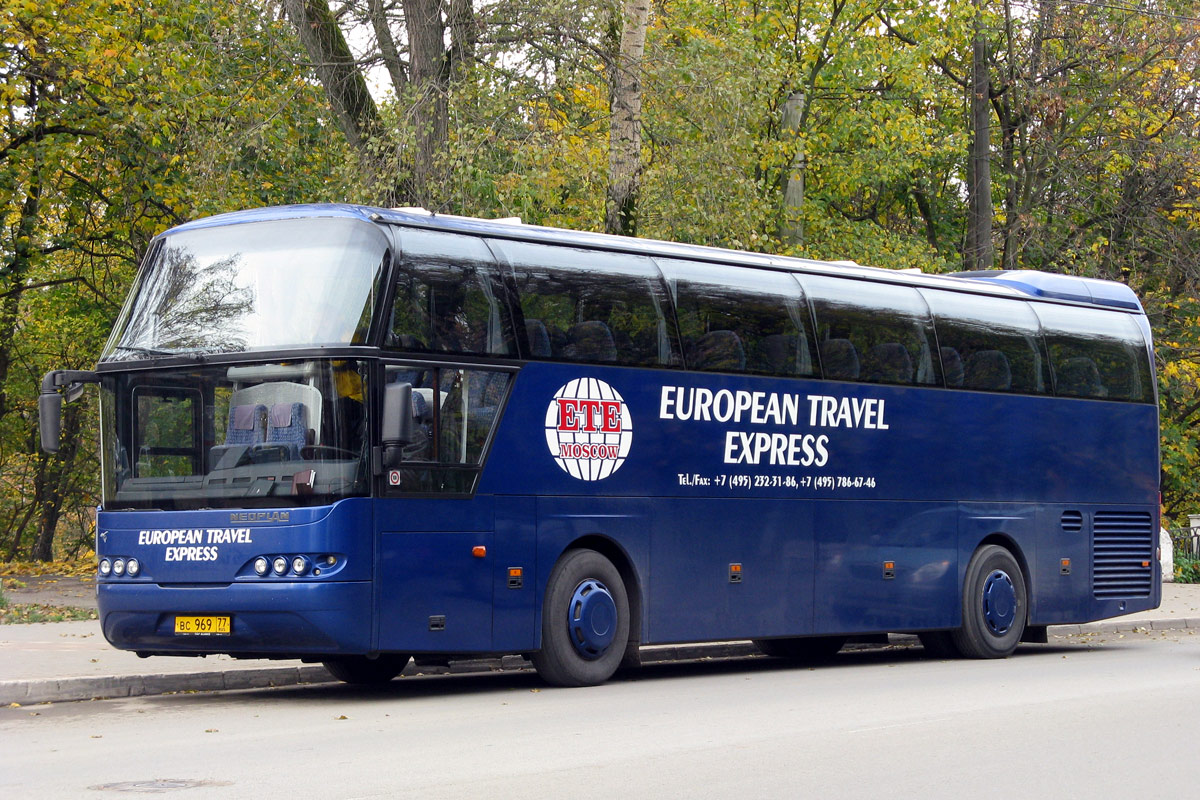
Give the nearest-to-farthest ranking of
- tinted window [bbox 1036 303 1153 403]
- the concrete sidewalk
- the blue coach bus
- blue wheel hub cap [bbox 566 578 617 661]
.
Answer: the blue coach bus < the concrete sidewalk < blue wheel hub cap [bbox 566 578 617 661] < tinted window [bbox 1036 303 1153 403]

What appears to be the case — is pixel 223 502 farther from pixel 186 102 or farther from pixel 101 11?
pixel 101 11

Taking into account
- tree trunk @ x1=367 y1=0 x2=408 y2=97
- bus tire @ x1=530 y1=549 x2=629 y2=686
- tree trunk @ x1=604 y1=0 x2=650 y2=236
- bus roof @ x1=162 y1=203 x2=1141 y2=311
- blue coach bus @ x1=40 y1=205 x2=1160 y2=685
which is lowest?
bus tire @ x1=530 y1=549 x2=629 y2=686

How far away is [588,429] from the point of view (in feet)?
44.7

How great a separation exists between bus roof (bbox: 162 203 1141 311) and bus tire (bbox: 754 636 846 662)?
4.19m

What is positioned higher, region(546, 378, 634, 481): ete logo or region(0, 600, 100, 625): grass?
region(546, 378, 634, 481): ete logo

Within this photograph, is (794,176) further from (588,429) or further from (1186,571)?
(588,429)

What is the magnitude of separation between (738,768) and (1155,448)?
12.8 metres

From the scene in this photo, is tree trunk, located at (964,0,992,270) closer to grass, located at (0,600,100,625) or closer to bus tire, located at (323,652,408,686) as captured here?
grass, located at (0,600,100,625)

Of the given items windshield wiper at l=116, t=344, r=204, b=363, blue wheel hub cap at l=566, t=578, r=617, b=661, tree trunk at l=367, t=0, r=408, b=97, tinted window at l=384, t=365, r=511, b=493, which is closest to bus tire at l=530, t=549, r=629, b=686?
blue wheel hub cap at l=566, t=578, r=617, b=661

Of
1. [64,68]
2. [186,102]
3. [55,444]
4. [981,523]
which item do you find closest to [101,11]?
[64,68]

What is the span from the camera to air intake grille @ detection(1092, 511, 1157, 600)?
19.3 meters

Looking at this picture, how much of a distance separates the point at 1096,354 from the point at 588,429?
27.1 ft

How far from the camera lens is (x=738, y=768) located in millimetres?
8852

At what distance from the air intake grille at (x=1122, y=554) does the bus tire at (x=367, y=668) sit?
9198 mm
